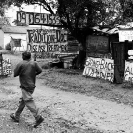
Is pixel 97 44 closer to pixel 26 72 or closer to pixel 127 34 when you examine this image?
pixel 127 34

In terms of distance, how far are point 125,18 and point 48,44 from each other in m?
6.27

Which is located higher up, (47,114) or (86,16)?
(86,16)

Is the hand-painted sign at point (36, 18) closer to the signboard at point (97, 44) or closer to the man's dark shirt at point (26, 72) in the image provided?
the signboard at point (97, 44)

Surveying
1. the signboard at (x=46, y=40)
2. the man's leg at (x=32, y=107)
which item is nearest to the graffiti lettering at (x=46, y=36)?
the signboard at (x=46, y=40)

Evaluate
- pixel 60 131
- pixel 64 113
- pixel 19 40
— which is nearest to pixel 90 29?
pixel 64 113

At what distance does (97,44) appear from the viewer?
1605 centimetres

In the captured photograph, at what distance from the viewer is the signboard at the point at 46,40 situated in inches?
734

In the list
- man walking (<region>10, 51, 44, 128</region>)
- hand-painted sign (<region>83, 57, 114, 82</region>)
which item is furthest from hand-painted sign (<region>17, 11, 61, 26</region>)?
man walking (<region>10, 51, 44, 128</region>)

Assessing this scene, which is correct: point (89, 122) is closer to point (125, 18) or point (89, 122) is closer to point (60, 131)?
point (60, 131)

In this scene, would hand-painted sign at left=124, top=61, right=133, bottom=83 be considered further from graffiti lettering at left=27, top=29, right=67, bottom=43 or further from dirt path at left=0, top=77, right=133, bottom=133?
graffiti lettering at left=27, top=29, right=67, bottom=43

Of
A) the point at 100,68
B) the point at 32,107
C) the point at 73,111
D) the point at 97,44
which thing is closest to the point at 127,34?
the point at 100,68

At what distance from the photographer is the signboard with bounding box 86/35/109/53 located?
1566cm

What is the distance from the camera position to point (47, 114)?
25.1 ft

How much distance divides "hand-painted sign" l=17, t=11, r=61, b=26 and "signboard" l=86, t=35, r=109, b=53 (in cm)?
250
